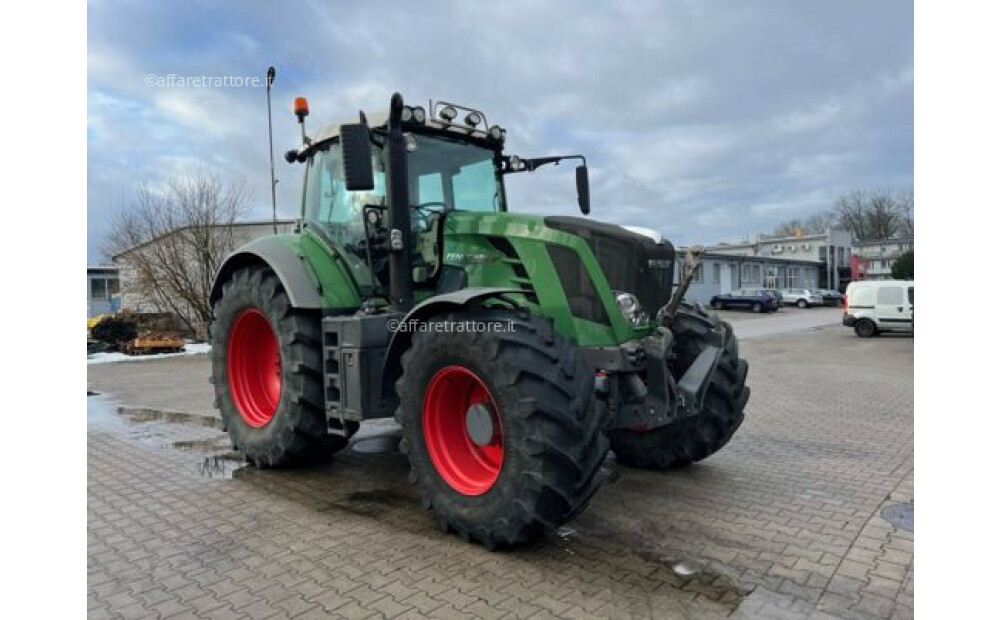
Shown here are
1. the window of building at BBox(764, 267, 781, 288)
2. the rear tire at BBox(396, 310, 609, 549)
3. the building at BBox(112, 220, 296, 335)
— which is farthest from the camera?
the window of building at BBox(764, 267, 781, 288)

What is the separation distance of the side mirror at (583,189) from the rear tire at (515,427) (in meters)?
2.56

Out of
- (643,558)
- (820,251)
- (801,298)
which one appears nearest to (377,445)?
(643,558)

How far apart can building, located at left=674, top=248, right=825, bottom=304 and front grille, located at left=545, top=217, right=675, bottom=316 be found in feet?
87.2

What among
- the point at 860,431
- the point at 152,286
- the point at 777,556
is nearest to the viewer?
the point at 777,556

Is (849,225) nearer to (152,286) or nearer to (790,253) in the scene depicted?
(790,253)

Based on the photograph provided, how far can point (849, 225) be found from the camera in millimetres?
68188

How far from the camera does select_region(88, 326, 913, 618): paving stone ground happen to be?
10.3 feet

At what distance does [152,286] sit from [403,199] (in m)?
20.3

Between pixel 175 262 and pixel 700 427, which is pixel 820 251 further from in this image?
pixel 700 427

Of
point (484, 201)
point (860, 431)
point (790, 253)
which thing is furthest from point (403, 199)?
point (790, 253)

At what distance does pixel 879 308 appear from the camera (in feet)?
68.6

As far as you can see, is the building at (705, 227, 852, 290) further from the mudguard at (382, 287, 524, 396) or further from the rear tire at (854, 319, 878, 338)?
the mudguard at (382, 287, 524, 396)

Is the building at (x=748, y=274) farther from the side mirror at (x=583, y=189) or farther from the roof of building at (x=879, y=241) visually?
the side mirror at (x=583, y=189)

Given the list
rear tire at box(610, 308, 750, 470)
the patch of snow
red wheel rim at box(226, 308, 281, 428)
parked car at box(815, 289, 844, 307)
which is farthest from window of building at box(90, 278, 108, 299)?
parked car at box(815, 289, 844, 307)
